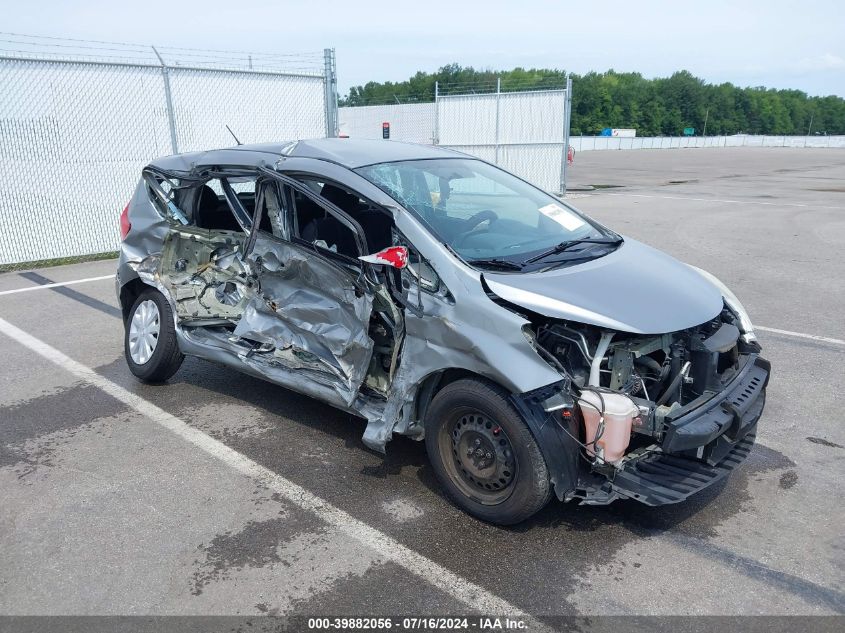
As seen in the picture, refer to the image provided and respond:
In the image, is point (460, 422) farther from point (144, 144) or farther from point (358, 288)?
point (144, 144)

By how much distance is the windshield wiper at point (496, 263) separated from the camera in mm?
3648

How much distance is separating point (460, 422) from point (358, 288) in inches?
37.9

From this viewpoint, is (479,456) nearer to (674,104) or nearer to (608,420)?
(608,420)

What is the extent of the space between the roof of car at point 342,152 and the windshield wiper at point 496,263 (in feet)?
3.38

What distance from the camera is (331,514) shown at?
3648 millimetres

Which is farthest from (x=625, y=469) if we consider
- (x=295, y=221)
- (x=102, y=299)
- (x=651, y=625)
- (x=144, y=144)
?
(x=144, y=144)

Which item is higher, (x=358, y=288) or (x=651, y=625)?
(x=358, y=288)

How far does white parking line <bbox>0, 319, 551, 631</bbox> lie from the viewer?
2.98m

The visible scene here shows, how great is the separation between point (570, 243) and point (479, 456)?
1.45 meters

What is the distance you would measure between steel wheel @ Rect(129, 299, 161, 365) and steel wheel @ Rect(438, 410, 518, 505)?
2.78 metres

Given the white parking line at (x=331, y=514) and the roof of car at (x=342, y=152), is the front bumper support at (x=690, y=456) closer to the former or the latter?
the white parking line at (x=331, y=514)

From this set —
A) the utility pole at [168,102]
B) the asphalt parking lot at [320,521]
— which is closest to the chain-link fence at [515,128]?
the utility pole at [168,102]

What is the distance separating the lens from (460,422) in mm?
3531

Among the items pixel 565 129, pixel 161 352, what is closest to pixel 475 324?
pixel 161 352
